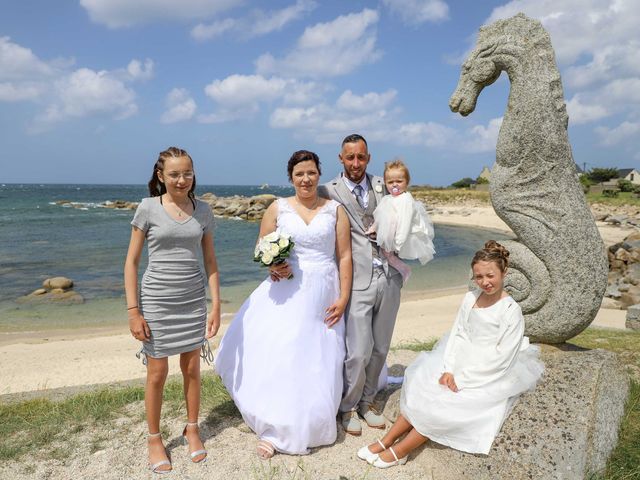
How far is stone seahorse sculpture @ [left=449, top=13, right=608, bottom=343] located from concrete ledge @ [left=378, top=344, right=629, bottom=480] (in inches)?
19.8

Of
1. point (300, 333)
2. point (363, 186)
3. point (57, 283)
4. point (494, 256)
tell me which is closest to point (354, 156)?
point (363, 186)

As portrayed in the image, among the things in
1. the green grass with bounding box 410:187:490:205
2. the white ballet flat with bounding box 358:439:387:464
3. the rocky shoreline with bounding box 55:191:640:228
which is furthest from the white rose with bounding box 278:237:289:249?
the green grass with bounding box 410:187:490:205

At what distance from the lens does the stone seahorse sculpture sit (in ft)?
13.4

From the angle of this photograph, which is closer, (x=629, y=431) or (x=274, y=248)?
(x=274, y=248)

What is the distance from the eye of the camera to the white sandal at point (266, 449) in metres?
3.71

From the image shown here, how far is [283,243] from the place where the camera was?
366cm

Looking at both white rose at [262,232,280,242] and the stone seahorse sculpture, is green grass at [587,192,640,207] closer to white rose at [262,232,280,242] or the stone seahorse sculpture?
the stone seahorse sculpture

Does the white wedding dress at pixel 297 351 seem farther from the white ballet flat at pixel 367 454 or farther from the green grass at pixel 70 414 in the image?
the green grass at pixel 70 414

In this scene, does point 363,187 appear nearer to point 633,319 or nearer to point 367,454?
point 367,454

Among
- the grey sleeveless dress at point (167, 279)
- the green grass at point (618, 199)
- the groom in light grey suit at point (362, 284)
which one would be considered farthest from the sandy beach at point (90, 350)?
the green grass at point (618, 199)

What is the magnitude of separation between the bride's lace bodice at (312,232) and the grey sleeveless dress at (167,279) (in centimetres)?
71

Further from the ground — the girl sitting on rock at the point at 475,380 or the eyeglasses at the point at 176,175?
the eyeglasses at the point at 176,175

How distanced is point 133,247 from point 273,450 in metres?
1.91

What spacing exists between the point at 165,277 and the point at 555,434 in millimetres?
2972
